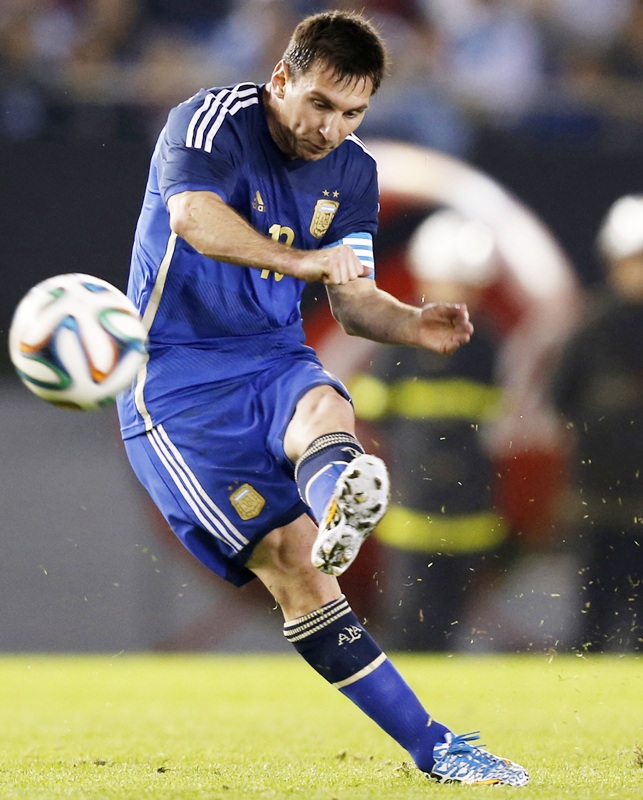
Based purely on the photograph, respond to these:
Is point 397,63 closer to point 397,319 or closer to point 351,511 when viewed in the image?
point 397,319

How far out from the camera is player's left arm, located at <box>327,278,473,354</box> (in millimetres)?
3967

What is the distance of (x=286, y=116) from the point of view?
13.5ft

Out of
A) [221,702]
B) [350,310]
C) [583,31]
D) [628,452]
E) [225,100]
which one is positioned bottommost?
[221,702]

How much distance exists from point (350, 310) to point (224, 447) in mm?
621

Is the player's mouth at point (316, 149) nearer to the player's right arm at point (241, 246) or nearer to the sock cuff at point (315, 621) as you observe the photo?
the player's right arm at point (241, 246)

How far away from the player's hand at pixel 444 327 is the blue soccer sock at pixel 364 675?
827 mm

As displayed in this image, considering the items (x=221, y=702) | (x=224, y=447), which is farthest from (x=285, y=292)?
(x=221, y=702)

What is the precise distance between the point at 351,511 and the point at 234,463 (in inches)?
30.3

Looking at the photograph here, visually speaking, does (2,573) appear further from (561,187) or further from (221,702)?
(561,187)

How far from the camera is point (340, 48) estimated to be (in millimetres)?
3926

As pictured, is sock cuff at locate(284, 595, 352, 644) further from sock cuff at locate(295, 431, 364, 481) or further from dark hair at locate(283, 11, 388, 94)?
dark hair at locate(283, 11, 388, 94)

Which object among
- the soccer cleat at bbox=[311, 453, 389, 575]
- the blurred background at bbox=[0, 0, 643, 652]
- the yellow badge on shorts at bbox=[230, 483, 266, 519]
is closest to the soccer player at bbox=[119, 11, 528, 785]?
the yellow badge on shorts at bbox=[230, 483, 266, 519]

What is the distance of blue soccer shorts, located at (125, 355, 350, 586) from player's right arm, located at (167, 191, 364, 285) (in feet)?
1.61

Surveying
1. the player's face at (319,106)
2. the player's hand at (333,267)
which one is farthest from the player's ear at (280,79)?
the player's hand at (333,267)
